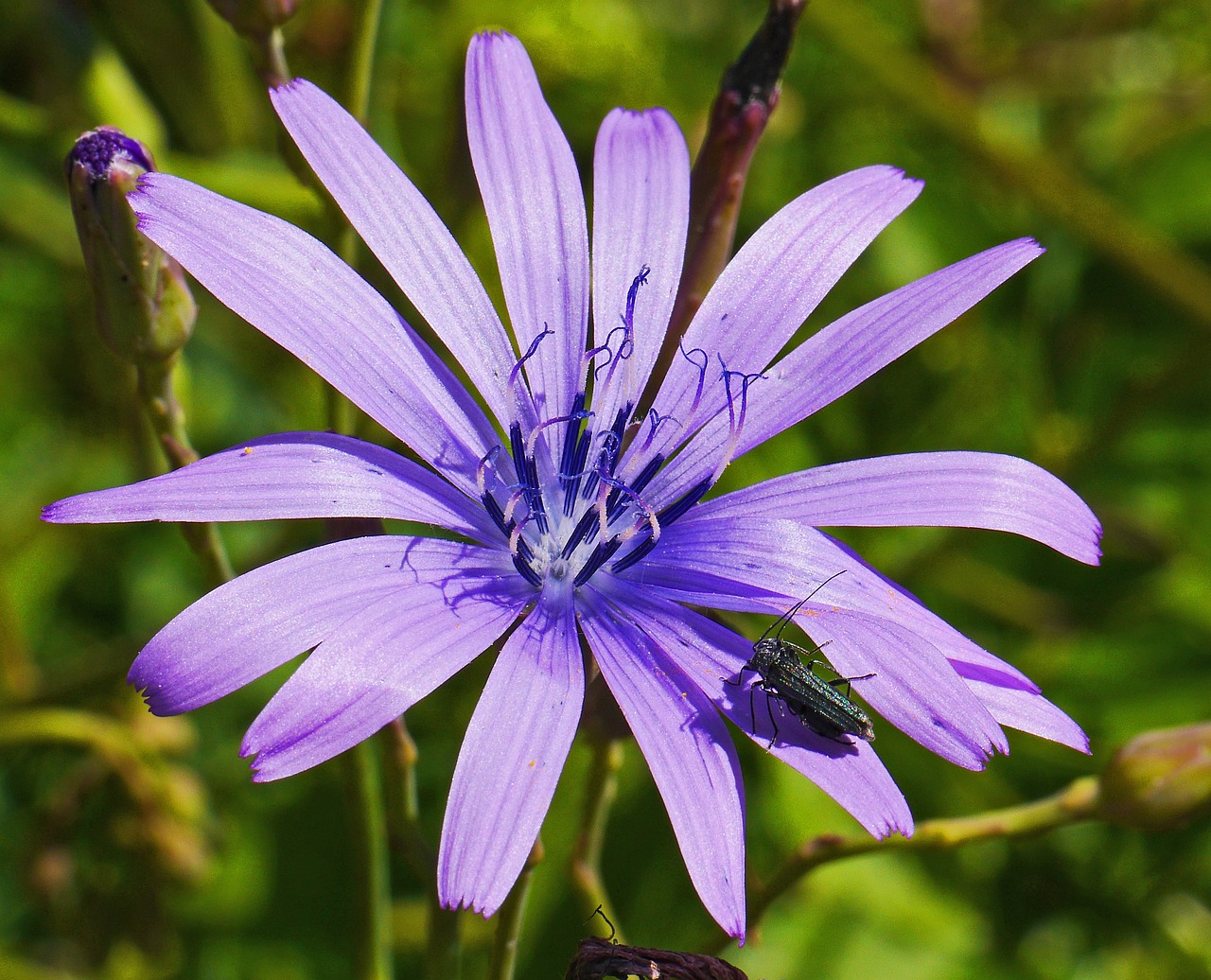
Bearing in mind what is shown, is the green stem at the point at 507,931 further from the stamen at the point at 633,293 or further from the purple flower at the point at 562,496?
the stamen at the point at 633,293

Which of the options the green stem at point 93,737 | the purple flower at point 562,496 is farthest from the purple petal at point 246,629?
the green stem at point 93,737

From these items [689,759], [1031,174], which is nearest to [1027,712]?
[689,759]

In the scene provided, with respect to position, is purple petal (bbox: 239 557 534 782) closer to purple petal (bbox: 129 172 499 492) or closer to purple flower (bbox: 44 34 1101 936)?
purple flower (bbox: 44 34 1101 936)

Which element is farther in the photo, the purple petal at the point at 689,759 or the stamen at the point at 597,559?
the stamen at the point at 597,559

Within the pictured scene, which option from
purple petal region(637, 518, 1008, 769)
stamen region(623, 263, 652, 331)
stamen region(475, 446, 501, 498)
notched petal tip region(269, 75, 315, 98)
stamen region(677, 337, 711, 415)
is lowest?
Result: purple petal region(637, 518, 1008, 769)

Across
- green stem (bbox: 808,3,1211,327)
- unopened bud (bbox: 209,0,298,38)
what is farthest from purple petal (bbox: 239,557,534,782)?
green stem (bbox: 808,3,1211,327)
